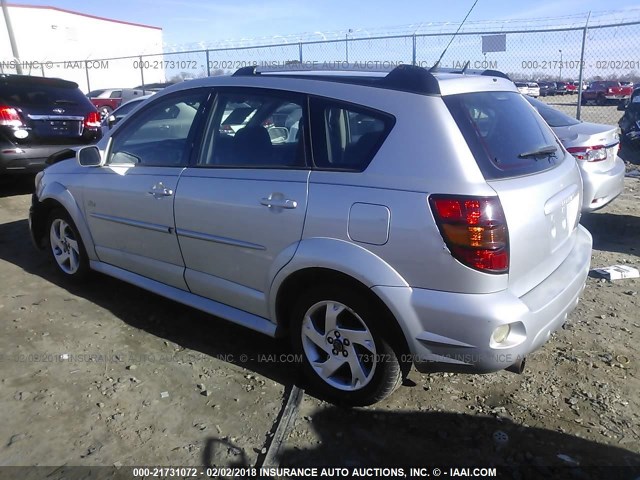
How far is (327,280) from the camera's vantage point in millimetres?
2828

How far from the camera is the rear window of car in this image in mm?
7527

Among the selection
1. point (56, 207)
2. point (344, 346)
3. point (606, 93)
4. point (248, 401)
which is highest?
point (606, 93)

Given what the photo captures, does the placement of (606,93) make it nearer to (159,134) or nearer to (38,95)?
(38,95)

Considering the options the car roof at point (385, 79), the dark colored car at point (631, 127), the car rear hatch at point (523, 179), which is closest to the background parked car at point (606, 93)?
the dark colored car at point (631, 127)

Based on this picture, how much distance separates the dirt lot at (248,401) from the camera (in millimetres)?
2605

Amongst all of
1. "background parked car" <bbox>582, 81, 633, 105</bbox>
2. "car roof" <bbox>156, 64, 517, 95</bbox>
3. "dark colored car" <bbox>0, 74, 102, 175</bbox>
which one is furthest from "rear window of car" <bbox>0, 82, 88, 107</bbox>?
"background parked car" <bbox>582, 81, 633, 105</bbox>

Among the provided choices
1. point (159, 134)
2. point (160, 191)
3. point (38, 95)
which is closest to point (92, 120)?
point (38, 95)

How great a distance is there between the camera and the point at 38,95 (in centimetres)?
780

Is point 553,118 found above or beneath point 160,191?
above

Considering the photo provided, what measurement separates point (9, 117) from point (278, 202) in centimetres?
614

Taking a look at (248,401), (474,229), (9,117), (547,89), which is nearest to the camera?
(474,229)

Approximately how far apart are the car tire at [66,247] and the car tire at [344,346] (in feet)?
7.70

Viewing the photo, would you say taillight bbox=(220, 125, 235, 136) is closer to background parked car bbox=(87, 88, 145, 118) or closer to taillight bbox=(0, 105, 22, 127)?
taillight bbox=(0, 105, 22, 127)

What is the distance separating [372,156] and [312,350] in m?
1.15
